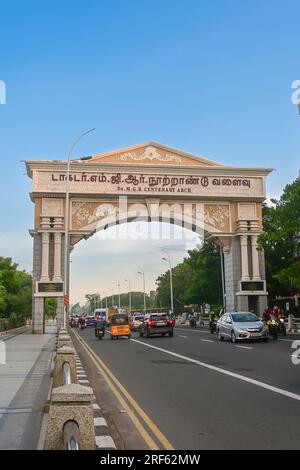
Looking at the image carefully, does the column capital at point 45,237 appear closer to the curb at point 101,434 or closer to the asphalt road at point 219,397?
the asphalt road at point 219,397

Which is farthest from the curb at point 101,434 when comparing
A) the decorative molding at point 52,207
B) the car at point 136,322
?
the car at point 136,322

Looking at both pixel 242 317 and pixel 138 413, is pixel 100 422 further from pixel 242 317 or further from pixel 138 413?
pixel 242 317

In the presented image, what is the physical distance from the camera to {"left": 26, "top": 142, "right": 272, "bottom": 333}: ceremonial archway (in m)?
40.5

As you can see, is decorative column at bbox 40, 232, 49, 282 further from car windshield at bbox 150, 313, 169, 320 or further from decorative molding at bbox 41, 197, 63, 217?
car windshield at bbox 150, 313, 169, 320

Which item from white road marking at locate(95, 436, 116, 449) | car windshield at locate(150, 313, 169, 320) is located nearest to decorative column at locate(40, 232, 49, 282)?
car windshield at locate(150, 313, 169, 320)

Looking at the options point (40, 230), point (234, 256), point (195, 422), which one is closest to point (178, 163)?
point (234, 256)

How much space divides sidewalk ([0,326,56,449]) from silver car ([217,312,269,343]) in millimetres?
9898

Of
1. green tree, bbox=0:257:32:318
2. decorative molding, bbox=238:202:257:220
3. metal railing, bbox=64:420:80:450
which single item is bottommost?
metal railing, bbox=64:420:80:450

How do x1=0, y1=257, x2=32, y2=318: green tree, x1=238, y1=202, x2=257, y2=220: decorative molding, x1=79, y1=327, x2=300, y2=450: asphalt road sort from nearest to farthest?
x1=79, y1=327, x2=300, y2=450: asphalt road → x1=238, y1=202, x2=257, y2=220: decorative molding → x1=0, y1=257, x2=32, y2=318: green tree

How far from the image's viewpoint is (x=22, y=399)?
402 inches

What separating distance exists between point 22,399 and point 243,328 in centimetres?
1607

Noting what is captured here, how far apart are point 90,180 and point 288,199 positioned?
16599 millimetres

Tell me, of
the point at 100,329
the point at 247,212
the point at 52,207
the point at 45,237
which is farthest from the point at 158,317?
the point at 247,212

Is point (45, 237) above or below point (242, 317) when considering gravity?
above
